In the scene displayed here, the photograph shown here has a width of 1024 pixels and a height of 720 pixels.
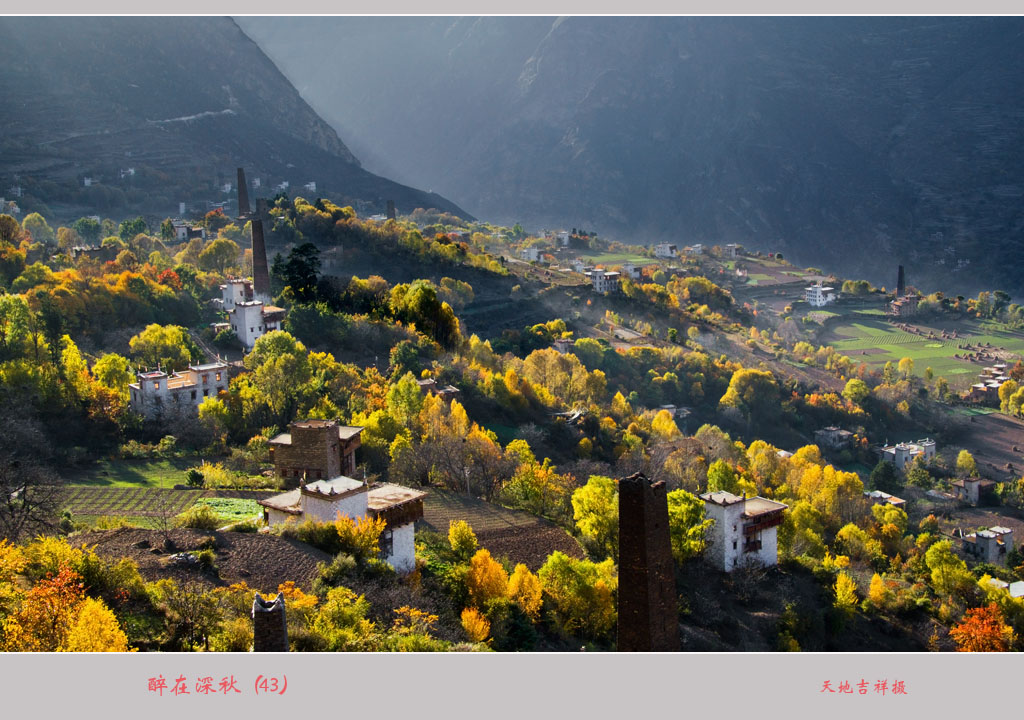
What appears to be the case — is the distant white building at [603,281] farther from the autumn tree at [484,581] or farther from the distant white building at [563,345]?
the autumn tree at [484,581]

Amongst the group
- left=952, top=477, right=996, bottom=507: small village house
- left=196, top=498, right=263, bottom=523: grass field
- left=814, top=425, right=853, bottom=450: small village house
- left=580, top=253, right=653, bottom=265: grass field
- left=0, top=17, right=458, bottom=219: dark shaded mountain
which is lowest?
left=952, top=477, right=996, bottom=507: small village house

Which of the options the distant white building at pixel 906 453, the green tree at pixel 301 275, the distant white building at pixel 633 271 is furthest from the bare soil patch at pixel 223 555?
the distant white building at pixel 633 271

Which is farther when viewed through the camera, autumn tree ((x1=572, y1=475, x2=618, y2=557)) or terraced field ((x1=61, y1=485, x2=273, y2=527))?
autumn tree ((x1=572, y1=475, x2=618, y2=557))

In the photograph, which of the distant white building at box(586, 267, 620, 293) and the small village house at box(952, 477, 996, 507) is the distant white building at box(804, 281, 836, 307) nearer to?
the distant white building at box(586, 267, 620, 293)

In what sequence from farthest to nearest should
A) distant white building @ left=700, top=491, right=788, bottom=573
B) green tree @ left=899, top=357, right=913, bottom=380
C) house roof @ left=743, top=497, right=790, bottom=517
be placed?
1. green tree @ left=899, top=357, right=913, bottom=380
2. house roof @ left=743, top=497, right=790, bottom=517
3. distant white building @ left=700, top=491, right=788, bottom=573

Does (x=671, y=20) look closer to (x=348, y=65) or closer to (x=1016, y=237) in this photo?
(x=348, y=65)

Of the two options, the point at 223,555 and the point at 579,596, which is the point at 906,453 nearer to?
the point at 579,596

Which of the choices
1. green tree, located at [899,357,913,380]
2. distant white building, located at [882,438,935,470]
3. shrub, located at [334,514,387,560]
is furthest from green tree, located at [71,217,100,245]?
green tree, located at [899,357,913,380]
